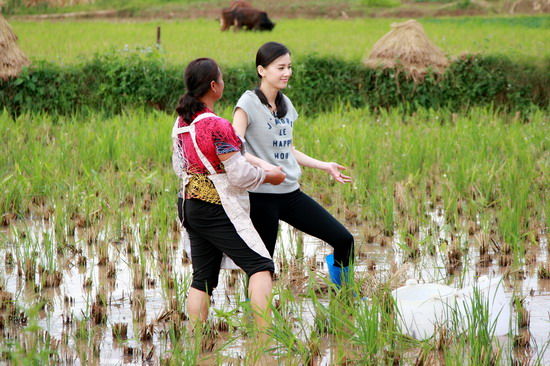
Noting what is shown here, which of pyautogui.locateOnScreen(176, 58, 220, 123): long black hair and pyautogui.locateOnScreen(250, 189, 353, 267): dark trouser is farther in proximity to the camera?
pyautogui.locateOnScreen(250, 189, 353, 267): dark trouser

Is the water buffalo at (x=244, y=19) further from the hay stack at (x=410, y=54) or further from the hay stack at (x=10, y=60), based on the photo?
the hay stack at (x=10, y=60)

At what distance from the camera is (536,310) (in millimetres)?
3594

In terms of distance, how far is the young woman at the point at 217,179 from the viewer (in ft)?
9.96

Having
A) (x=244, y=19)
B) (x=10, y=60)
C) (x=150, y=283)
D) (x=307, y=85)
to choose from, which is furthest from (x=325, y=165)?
(x=244, y=19)

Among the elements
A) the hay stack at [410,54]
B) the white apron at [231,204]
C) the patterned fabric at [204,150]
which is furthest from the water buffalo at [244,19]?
the white apron at [231,204]

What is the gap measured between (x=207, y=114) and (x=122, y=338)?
1.02m

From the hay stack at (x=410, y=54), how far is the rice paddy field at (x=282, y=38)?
0.91 ft

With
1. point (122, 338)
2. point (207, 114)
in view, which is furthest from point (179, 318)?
point (207, 114)

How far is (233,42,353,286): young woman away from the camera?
3424 millimetres

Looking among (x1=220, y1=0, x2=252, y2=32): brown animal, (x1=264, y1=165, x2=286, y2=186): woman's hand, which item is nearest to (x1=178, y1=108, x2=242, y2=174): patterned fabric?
(x1=264, y1=165, x2=286, y2=186): woman's hand

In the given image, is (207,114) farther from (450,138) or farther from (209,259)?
(450,138)

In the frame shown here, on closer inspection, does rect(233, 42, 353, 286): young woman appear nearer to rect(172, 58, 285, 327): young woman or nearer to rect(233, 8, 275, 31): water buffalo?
rect(172, 58, 285, 327): young woman

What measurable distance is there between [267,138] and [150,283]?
109 cm

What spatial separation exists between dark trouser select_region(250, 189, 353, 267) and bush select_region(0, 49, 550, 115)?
19.3 feet
